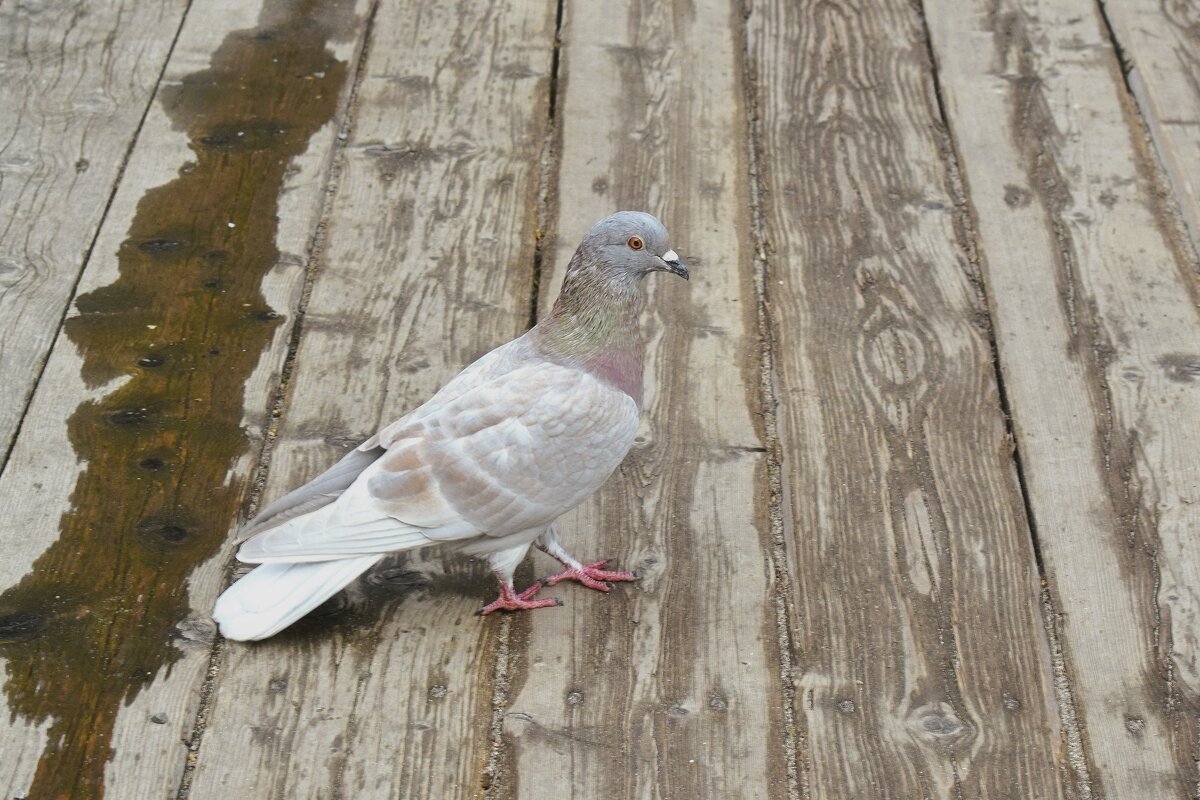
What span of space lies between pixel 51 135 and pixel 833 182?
222 centimetres

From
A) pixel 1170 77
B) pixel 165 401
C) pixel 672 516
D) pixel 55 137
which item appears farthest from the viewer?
pixel 1170 77

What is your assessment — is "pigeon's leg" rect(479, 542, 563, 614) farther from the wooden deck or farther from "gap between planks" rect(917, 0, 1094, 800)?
"gap between planks" rect(917, 0, 1094, 800)

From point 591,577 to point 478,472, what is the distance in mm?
385

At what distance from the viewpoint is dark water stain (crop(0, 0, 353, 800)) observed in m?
2.67

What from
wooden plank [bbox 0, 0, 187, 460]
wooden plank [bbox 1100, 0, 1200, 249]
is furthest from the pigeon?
wooden plank [bbox 1100, 0, 1200, 249]

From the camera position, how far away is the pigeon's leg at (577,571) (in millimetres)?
2949

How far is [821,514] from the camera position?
3125 mm

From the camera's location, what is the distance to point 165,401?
3303 mm

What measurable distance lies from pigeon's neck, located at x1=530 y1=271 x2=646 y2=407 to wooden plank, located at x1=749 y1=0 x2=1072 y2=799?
0.54m

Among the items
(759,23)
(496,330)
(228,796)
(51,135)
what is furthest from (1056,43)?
(228,796)

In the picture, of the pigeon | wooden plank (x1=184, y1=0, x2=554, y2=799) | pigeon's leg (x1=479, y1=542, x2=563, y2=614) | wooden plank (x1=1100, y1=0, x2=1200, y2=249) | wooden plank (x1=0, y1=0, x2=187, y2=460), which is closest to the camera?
wooden plank (x1=184, y1=0, x2=554, y2=799)

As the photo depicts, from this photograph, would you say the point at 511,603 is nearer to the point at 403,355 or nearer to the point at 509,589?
the point at 509,589

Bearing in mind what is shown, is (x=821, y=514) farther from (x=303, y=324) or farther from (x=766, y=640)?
(x=303, y=324)

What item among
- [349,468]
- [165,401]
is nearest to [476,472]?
[349,468]
